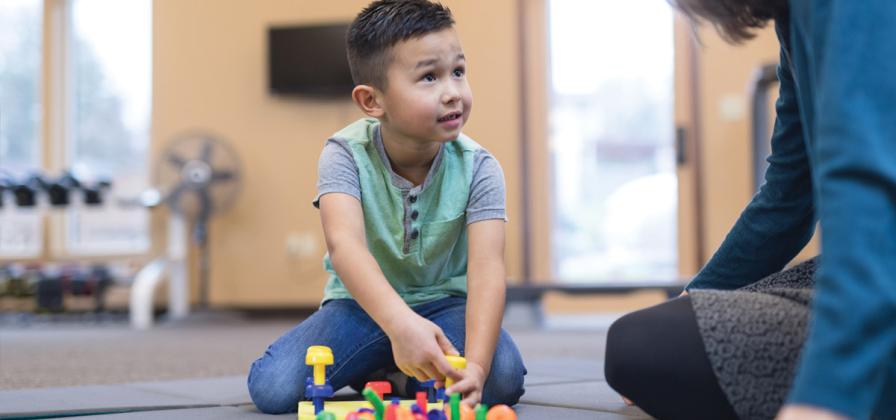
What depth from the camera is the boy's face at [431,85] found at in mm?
1289

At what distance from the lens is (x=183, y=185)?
15.3 ft

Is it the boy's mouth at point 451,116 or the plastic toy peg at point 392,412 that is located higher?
the boy's mouth at point 451,116

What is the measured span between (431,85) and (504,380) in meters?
0.45

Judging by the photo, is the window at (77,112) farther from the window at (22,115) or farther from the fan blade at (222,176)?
the fan blade at (222,176)

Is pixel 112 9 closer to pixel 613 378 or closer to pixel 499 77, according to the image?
pixel 499 77

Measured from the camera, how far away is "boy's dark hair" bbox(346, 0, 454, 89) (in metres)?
1.31

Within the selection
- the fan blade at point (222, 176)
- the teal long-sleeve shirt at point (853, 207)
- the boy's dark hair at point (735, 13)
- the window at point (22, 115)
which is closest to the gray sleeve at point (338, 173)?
the boy's dark hair at point (735, 13)

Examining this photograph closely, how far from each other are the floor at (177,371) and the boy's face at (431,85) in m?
0.43

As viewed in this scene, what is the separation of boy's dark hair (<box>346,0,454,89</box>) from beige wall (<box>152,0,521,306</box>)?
358 centimetres

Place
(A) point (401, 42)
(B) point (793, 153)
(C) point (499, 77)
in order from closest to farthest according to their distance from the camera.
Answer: (B) point (793, 153)
(A) point (401, 42)
(C) point (499, 77)

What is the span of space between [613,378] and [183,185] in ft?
12.8

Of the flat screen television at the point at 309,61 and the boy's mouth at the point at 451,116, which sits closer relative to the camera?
the boy's mouth at the point at 451,116

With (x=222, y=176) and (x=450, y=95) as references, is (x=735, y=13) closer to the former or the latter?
(x=450, y=95)

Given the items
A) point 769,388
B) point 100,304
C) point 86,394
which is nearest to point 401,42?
point 769,388
